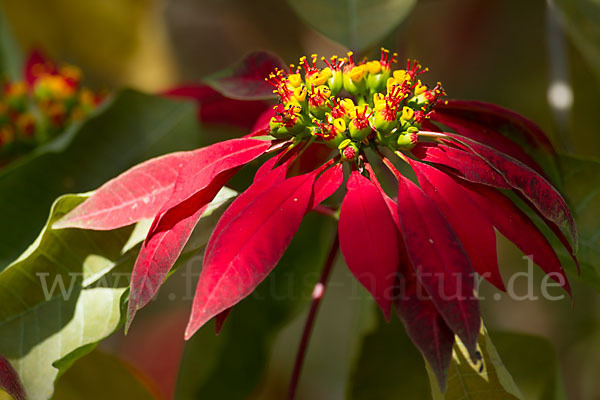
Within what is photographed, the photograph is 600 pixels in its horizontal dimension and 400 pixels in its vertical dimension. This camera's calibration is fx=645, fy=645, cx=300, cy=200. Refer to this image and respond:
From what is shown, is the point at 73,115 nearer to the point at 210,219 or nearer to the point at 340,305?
the point at 210,219

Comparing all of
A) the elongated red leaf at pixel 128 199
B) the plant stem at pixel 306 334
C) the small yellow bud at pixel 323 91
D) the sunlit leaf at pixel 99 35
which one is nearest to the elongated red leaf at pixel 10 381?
the elongated red leaf at pixel 128 199

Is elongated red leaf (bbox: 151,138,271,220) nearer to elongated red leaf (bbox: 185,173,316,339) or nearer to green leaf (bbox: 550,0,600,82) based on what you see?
elongated red leaf (bbox: 185,173,316,339)

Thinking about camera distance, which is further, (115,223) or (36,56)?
(36,56)

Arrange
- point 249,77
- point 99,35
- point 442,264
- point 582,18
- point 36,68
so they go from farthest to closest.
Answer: point 99,35 → point 36,68 → point 582,18 → point 249,77 → point 442,264

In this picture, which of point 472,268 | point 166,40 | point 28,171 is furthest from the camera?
point 166,40

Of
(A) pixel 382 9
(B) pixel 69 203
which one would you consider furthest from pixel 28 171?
(A) pixel 382 9

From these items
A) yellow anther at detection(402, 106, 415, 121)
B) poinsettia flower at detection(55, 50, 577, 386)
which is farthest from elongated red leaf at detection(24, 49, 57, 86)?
yellow anther at detection(402, 106, 415, 121)

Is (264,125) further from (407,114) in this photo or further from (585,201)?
(585,201)

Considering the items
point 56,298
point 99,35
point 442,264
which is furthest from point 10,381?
point 99,35
